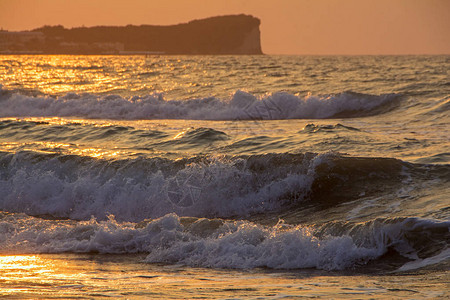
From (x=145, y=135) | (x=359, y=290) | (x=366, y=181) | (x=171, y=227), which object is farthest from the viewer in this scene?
(x=145, y=135)

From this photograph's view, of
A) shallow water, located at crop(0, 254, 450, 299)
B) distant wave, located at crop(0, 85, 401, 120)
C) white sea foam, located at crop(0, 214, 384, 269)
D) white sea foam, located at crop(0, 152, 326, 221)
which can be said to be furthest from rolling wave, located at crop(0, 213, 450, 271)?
distant wave, located at crop(0, 85, 401, 120)

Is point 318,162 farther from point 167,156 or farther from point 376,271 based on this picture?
point 376,271

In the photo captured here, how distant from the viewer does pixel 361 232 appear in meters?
8.52

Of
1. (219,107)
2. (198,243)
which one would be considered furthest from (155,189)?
(219,107)

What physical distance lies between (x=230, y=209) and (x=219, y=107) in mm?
15357

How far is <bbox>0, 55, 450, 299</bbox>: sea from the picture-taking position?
22.8 ft

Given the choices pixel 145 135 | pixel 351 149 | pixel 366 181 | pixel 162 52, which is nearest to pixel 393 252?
pixel 366 181

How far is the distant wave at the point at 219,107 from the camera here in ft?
83.8

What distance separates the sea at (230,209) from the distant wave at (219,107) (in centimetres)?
183

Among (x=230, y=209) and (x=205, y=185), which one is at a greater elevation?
(x=205, y=185)

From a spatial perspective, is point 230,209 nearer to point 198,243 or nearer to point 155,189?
point 155,189

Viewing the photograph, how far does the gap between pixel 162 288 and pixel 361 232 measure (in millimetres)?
3141

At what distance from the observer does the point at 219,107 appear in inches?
1054

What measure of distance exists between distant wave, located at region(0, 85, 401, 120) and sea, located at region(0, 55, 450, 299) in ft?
5.99
